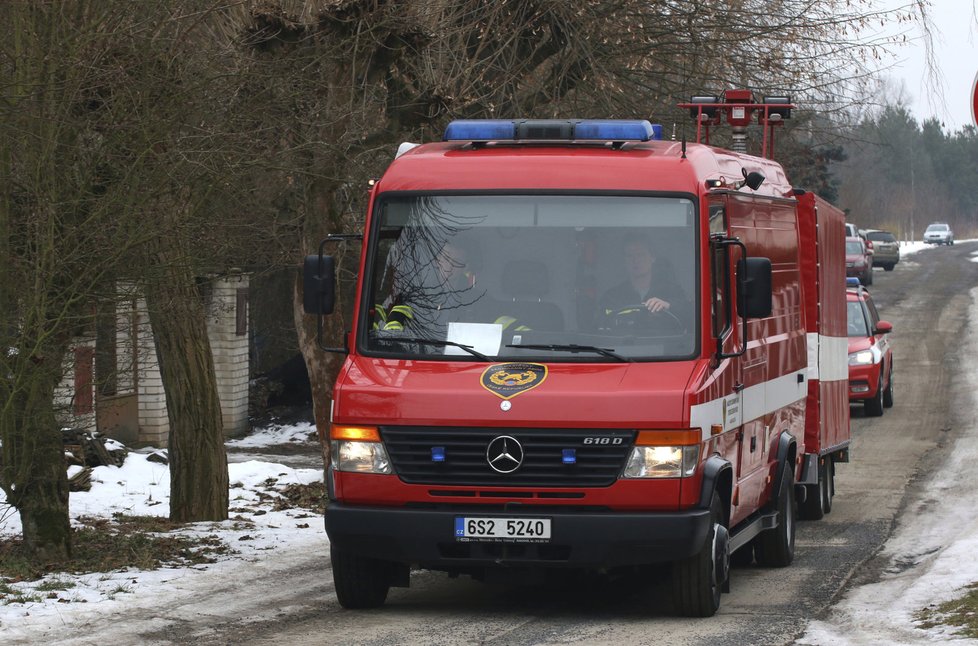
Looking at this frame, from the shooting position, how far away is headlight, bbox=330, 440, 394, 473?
27.7 feet

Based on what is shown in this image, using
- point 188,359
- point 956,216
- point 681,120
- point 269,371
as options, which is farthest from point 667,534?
point 956,216

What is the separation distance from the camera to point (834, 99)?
17.9 meters

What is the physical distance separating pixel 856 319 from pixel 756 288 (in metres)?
15.3

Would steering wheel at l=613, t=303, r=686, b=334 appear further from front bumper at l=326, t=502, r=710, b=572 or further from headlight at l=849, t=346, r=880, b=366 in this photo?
headlight at l=849, t=346, r=880, b=366

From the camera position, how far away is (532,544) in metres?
8.31

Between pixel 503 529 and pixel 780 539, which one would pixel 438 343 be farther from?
pixel 780 539

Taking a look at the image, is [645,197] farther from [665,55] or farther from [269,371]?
[269,371]

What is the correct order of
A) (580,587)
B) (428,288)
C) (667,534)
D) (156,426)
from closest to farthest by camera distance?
(667,534) < (428,288) < (580,587) < (156,426)

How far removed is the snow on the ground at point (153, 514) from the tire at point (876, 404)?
9.18m

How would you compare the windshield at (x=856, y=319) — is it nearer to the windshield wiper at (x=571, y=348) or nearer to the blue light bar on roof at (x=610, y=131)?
the blue light bar on roof at (x=610, y=131)

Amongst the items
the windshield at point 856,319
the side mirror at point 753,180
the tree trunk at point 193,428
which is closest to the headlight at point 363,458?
the side mirror at point 753,180

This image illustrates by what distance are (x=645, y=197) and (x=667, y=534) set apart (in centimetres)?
189

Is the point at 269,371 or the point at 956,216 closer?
the point at 269,371

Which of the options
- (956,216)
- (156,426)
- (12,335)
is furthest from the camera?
(956,216)
